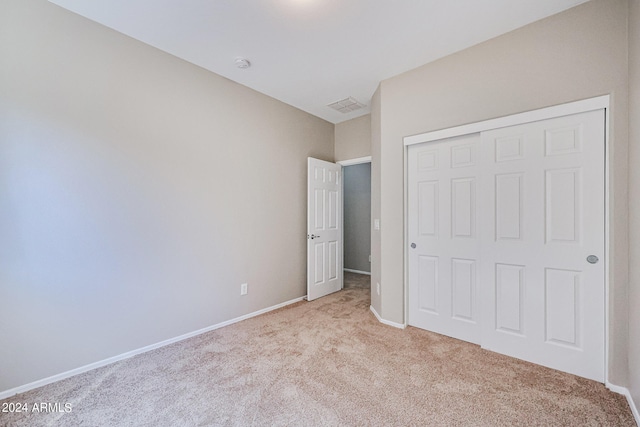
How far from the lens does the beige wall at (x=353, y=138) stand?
12.9ft

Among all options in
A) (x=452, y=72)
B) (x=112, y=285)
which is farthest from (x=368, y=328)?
(x=452, y=72)

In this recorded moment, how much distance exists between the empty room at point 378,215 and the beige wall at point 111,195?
2 cm

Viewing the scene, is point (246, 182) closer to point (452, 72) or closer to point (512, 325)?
point (452, 72)

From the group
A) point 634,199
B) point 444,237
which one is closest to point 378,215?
point 444,237

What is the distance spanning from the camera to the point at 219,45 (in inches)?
93.9

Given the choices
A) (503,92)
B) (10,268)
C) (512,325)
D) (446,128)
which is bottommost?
(512,325)

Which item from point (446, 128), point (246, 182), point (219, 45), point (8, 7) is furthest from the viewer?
point (246, 182)

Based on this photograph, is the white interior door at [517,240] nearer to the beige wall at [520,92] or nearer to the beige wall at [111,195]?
the beige wall at [520,92]

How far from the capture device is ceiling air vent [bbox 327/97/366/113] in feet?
11.5

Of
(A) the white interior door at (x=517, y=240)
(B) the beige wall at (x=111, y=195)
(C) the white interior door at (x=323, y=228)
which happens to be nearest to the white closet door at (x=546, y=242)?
(A) the white interior door at (x=517, y=240)

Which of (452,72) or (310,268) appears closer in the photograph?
(452,72)

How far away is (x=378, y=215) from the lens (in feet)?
10.3

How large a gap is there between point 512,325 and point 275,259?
262 centimetres

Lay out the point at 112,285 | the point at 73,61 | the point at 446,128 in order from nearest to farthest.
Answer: the point at 73,61 < the point at 112,285 < the point at 446,128
